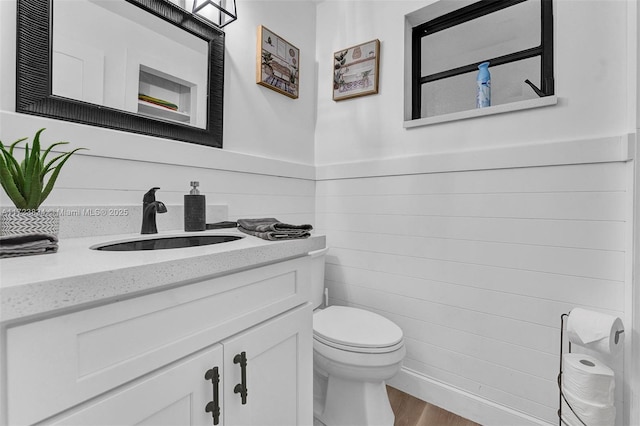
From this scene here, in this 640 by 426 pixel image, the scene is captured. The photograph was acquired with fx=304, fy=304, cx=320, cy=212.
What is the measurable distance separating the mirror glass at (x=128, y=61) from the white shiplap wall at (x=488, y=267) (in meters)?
1.02

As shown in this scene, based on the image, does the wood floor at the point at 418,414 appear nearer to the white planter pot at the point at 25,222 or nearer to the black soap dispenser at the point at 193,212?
the black soap dispenser at the point at 193,212

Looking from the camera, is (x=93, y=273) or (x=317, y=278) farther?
(x=317, y=278)

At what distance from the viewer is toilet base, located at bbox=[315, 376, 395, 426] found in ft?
4.33

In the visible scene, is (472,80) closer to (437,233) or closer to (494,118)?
(494,118)

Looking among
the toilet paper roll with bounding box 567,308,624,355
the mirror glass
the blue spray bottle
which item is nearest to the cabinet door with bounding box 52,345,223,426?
the mirror glass

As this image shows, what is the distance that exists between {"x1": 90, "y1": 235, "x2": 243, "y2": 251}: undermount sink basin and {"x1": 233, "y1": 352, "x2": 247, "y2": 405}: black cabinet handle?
414 mm

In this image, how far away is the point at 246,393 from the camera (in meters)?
0.81

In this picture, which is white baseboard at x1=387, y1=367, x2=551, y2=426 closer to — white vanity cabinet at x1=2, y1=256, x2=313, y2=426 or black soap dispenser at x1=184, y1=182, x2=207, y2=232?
white vanity cabinet at x1=2, y1=256, x2=313, y2=426

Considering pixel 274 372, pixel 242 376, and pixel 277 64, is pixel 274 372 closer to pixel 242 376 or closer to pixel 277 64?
pixel 242 376

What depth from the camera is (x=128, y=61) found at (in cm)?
111

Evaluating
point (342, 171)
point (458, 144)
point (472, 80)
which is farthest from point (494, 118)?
point (342, 171)

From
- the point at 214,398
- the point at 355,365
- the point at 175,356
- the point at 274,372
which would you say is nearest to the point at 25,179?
the point at 175,356

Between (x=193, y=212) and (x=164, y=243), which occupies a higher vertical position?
(x=193, y=212)

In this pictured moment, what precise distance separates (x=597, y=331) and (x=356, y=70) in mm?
1673
